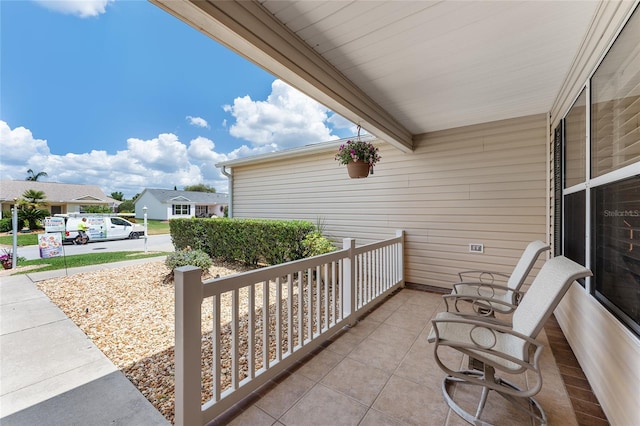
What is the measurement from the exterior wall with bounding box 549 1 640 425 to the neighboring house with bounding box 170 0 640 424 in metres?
0.01

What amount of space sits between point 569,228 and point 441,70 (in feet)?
7.11

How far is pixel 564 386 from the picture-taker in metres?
1.92

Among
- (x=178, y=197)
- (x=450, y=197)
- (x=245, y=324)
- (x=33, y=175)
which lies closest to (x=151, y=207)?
(x=178, y=197)

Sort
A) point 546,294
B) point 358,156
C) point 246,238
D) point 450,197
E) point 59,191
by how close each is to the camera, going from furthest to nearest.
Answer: point 59,191 → point 246,238 → point 450,197 → point 358,156 → point 546,294

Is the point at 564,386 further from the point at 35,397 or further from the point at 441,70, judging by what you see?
the point at 35,397

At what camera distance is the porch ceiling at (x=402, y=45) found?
1.57m

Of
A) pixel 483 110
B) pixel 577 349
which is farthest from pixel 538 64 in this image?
pixel 577 349

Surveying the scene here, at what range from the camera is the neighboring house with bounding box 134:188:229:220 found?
23.8 meters

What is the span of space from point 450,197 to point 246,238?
175 inches

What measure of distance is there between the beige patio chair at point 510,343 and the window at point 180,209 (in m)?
26.5

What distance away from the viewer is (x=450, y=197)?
4.11 m

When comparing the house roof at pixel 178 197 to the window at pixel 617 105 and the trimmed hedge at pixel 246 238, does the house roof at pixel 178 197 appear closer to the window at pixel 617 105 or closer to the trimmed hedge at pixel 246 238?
the trimmed hedge at pixel 246 238

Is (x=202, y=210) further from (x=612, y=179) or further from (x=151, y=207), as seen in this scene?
(x=612, y=179)

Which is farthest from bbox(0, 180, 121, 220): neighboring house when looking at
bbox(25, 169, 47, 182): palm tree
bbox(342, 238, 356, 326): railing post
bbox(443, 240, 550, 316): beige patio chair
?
bbox(443, 240, 550, 316): beige patio chair
